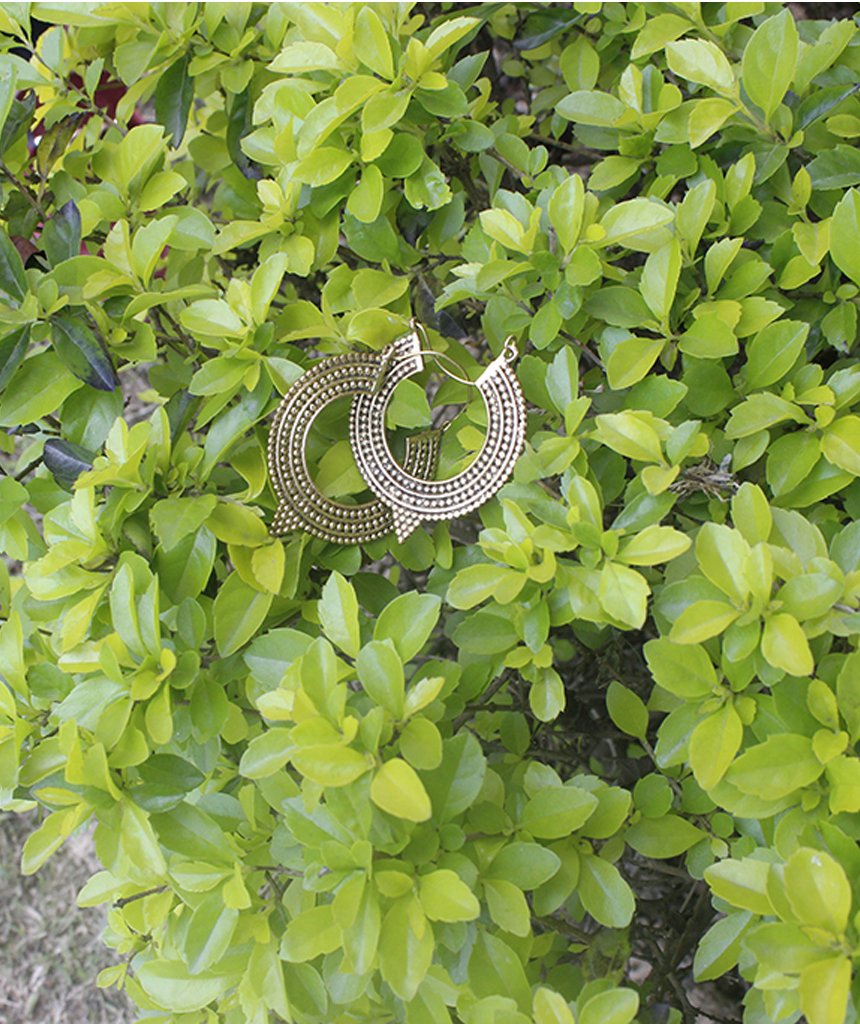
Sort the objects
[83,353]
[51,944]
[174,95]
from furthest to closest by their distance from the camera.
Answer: [51,944] < [174,95] < [83,353]

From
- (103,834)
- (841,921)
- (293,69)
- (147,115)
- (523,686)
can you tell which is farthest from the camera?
(147,115)

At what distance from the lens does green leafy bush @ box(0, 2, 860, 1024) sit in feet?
2.19

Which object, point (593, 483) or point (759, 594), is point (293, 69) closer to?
point (593, 483)

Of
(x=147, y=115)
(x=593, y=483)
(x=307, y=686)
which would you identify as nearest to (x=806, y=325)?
(x=593, y=483)

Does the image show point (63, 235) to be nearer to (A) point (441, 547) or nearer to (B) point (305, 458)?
(B) point (305, 458)

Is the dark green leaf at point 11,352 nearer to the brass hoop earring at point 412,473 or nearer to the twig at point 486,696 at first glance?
the brass hoop earring at point 412,473

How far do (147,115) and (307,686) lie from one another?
6.55ft

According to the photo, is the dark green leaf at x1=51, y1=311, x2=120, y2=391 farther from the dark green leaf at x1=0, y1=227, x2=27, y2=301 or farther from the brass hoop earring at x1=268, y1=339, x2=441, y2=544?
the brass hoop earring at x1=268, y1=339, x2=441, y2=544

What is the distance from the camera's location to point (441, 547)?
888mm

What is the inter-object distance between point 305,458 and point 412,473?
11 cm

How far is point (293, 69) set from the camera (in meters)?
0.86

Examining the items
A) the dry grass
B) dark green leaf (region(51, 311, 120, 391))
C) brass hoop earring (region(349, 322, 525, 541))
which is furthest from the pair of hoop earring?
the dry grass

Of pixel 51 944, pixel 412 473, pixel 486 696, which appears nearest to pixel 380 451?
pixel 412 473

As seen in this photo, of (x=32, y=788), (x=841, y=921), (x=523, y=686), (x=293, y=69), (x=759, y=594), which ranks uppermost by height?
(x=293, y=69)
